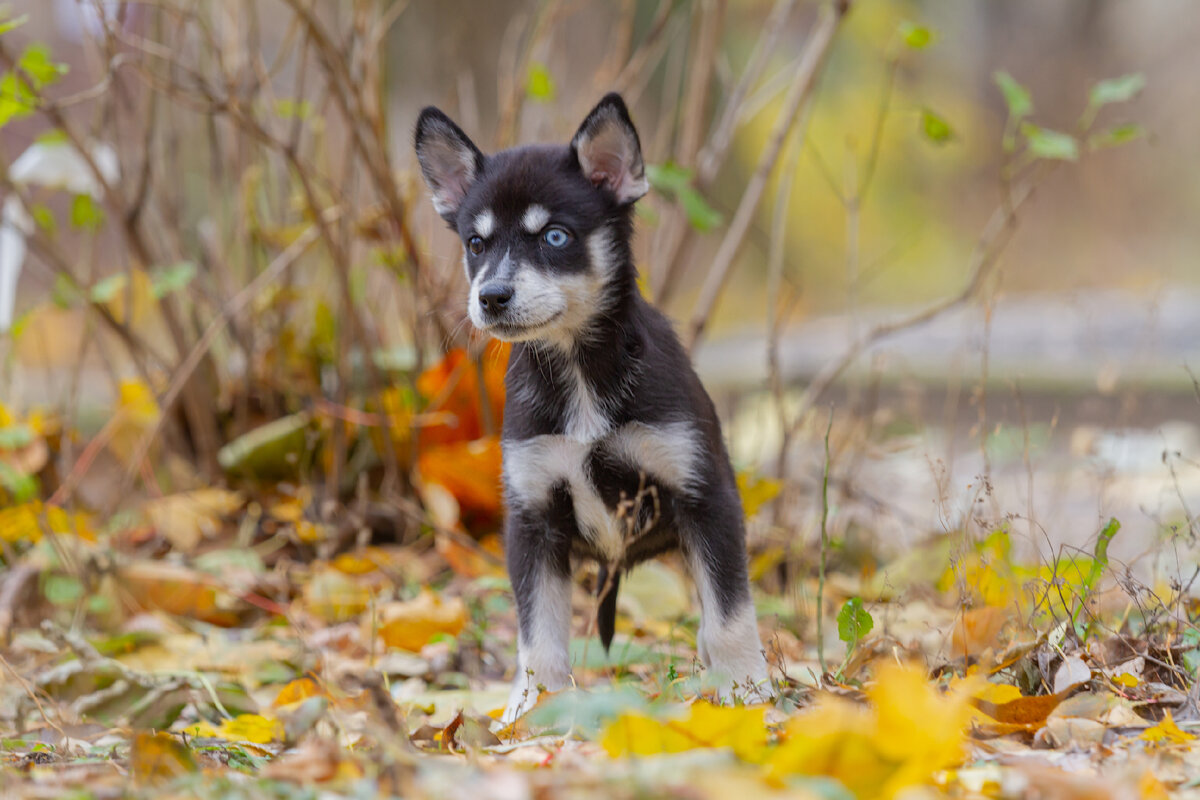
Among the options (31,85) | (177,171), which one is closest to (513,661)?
(31,85)

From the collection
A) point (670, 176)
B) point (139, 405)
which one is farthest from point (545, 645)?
point (139, 405)

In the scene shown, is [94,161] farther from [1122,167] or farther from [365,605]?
[1122,167]

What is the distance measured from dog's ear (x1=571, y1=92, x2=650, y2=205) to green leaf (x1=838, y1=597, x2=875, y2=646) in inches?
50.7

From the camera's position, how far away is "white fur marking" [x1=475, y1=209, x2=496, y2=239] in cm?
313

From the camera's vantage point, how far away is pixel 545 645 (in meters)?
3.05

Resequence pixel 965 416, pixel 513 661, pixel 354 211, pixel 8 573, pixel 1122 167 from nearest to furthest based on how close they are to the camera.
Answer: pixel 513 661, pixel 8 573, pixel 354 211, pixel 965 416, pixel 1122 167

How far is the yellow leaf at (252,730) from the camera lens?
283 cm

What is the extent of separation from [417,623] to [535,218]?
1.56 m

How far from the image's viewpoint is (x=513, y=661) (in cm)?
397

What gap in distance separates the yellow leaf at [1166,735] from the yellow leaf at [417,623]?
231 cm

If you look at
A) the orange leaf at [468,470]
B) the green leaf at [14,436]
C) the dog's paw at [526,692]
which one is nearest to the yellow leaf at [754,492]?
the orange leaf at [468,470]

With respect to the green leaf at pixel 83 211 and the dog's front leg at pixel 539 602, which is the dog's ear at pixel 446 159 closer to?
the dog's front leg at pixel 539 602

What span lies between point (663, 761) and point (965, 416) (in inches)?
289

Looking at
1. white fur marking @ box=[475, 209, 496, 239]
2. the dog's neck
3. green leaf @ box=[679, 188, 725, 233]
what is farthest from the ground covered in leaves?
white fur marking @ box=[475, 209, 496, 239]
